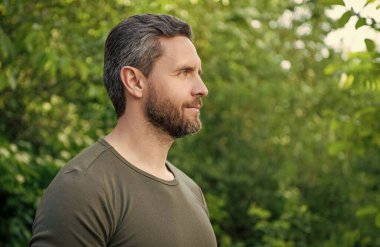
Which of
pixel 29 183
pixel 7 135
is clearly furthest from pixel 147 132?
pixel 7 135

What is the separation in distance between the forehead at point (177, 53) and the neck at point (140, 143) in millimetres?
213

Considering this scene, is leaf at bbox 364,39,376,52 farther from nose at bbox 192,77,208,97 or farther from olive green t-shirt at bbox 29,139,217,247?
olive green t-shirt at bbox 29,139,217,247

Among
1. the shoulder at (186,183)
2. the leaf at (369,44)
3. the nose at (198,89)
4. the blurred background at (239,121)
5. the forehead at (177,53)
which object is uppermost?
the forehead at (177,53)

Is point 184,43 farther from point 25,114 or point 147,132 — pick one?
point 25,114

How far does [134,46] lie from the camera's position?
2.42m

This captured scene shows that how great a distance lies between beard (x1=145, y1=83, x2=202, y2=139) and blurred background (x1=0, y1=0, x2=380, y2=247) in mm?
2774

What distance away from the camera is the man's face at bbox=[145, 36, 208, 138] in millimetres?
2389

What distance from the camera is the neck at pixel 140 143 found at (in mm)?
2377

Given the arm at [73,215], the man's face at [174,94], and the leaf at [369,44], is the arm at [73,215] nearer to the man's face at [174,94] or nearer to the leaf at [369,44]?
the man's face at [174,94]

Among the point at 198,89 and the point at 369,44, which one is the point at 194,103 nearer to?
the point at 198,89

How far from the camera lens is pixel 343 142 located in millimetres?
4574

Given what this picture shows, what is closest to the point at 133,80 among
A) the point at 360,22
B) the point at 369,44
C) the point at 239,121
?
the point at 360,22

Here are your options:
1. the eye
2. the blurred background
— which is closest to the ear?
the eye

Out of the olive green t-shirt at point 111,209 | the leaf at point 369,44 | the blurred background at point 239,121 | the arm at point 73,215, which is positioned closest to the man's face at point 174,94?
the olive green t-shirt at point 111,209
